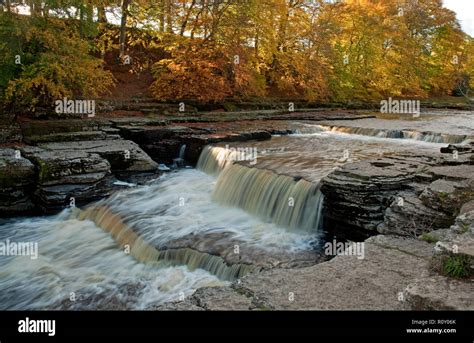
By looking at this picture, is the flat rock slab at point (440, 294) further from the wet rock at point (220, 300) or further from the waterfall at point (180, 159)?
the waterfall at point (180, 159)

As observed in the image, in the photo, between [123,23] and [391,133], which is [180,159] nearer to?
[391,133]

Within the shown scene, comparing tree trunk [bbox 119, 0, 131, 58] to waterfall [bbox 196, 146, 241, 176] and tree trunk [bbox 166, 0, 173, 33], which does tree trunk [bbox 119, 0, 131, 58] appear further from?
waterfall [bbox 196, 146, 241, 176]

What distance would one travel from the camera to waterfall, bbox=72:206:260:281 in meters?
6.46

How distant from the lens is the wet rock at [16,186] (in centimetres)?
984

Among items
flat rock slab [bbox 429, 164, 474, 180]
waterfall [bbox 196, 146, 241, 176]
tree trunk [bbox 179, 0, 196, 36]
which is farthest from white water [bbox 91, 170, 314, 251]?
tree trunk [bbox 179, 0, 196, 36]

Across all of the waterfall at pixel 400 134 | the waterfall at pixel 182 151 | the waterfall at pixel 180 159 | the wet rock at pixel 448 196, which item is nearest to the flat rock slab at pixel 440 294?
the wet rock at pixel 448 196

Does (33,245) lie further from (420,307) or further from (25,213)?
Result: (420,307)

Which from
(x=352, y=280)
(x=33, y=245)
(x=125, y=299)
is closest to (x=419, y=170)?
(x=352, y=280)

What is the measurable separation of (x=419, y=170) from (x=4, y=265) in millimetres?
8150

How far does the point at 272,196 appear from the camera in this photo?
29.3ft

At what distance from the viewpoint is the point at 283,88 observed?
26.2m

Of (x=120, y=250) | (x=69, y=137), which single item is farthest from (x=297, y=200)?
(x=69, y=137)

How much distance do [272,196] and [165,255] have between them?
289cm

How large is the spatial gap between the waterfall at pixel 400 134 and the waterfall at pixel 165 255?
1040cm
